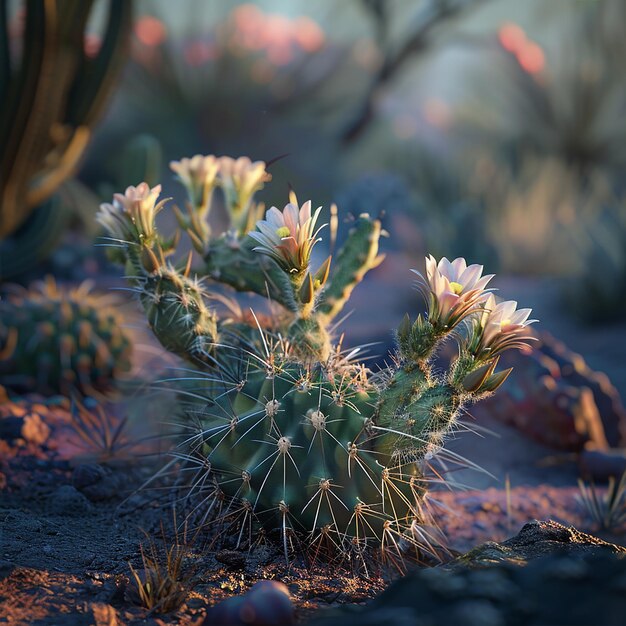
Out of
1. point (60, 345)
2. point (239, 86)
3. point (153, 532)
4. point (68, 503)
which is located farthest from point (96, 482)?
point (239, 86)

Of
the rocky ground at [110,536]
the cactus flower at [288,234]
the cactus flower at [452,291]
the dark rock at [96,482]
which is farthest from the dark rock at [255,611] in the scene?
the dark rock at [96,482]

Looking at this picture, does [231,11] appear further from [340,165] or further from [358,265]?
[358,265]

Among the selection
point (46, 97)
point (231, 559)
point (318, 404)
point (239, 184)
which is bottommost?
point (231, 559)

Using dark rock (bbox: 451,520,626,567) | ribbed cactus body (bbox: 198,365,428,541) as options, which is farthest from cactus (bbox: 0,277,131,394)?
dark rock (bbox: 451,520,626,567)

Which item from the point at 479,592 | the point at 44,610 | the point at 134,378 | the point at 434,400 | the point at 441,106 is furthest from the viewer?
the point at 441,106

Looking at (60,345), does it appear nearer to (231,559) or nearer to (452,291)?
(231,559)

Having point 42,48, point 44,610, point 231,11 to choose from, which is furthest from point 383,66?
point 44,610
